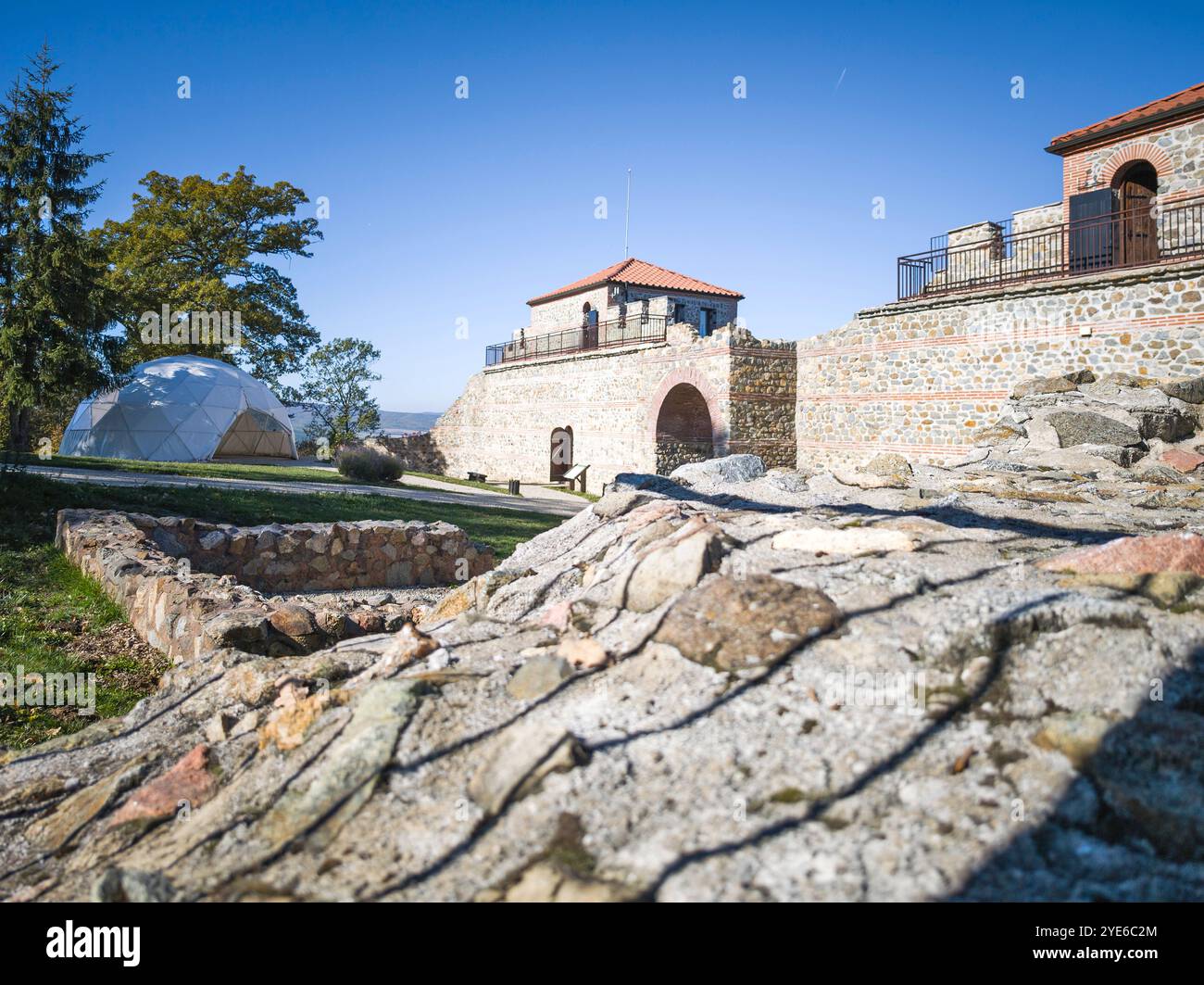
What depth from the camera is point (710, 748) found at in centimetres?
214

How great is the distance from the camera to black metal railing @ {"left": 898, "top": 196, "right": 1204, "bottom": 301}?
1366 centimetres

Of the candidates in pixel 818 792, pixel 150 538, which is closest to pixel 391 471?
pixel 150 538

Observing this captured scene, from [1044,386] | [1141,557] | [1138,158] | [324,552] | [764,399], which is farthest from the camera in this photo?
[764,399]

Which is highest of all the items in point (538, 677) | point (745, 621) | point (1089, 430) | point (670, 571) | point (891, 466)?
point (1089, 430)

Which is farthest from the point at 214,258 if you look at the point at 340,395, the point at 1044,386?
the point at 1044,386

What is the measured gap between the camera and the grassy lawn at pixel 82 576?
4973 mm

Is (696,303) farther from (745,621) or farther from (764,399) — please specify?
(745,621)

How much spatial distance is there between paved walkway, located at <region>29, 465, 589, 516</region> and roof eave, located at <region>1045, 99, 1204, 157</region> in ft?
42.4

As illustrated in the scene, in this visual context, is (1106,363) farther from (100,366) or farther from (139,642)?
(100,366)

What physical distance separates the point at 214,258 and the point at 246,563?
25450mm

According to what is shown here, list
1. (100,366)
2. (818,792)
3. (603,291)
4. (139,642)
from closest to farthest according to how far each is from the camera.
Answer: (818,792)
(139,642)
(100,366)
(603,291)
